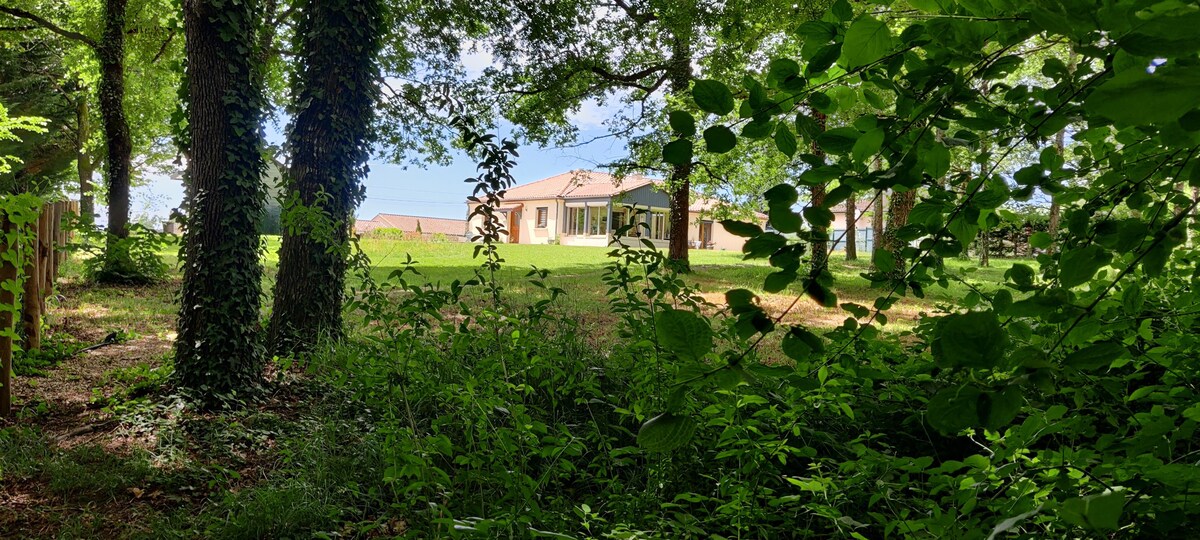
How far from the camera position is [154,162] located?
92.6ft

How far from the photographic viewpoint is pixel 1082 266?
78 cm

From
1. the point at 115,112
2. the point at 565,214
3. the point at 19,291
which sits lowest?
the point at 19,291

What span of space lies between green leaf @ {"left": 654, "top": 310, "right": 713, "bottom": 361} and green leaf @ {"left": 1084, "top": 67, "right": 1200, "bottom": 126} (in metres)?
0.41

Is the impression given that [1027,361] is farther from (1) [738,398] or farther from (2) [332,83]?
(2) [332,83]

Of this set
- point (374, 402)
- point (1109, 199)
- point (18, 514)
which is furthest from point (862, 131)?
point (18, 514)

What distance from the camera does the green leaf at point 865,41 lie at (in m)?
0.80

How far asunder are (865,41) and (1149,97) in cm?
38

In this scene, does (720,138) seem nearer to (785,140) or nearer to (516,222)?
(785,140)

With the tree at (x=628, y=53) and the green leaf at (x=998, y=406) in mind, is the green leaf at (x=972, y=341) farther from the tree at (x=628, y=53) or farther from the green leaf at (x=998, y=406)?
the tree at (x=628, y=53)

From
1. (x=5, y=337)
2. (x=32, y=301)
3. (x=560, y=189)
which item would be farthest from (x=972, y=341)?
(x=560, y=189)

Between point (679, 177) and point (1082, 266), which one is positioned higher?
point (679, 177)

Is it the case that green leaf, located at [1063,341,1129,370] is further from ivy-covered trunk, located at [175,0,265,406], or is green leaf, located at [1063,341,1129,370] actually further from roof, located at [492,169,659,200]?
roof, located at [492,169,659,200]

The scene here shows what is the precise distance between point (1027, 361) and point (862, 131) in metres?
0.39

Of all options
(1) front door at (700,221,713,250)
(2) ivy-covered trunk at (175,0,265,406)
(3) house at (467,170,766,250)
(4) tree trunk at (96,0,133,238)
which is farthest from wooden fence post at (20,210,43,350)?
(1) front door at (700,221,713,250)
